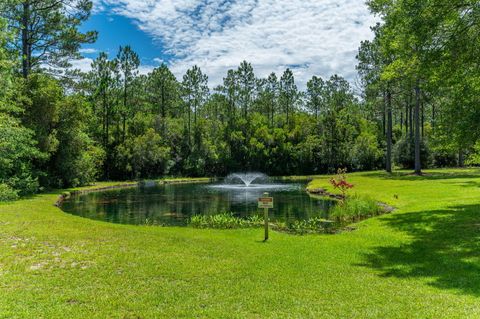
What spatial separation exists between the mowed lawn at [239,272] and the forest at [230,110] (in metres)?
6.29

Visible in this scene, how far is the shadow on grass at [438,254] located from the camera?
297 inches

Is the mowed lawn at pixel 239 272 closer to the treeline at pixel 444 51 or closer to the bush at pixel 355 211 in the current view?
the treeline at pixel 444 51

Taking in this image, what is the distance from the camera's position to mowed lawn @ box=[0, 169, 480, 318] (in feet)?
19.4

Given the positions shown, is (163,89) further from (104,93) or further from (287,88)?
(287,88)

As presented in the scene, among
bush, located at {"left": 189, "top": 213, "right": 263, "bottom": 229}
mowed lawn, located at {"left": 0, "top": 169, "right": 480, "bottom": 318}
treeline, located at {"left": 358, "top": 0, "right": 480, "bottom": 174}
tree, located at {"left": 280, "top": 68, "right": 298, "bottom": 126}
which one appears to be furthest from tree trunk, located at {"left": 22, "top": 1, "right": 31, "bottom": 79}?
tree, located at {"left": 280, "top": 68, "right": 298, "bottom": 126}

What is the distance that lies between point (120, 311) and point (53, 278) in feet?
8.30

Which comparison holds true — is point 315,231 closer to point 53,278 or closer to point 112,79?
point 53,278

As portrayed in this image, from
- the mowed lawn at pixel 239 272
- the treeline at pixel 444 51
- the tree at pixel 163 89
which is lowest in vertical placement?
the mowed lawn at pixel 239 272

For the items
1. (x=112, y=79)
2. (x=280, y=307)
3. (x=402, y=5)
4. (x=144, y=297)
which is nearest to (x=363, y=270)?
(x=280, y=307)

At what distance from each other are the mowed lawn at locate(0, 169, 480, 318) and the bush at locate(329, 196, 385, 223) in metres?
3.84

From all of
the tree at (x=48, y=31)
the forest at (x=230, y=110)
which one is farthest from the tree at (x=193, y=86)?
the tree at (x=48, y=31)

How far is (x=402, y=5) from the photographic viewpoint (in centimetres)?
1230

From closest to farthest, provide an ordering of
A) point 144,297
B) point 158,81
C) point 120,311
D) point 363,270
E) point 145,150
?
1. point 120,311
2. point 144,297
3. point 363,270
4. point 145,150
5. point 158,81

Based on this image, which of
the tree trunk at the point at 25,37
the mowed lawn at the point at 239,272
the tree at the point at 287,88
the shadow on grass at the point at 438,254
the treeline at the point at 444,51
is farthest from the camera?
the tree at the point at 287,88
